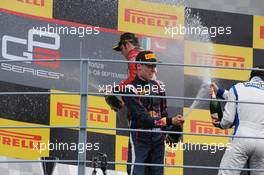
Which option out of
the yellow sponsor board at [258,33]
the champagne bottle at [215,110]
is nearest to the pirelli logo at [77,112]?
the champagne bottle at [215,110]

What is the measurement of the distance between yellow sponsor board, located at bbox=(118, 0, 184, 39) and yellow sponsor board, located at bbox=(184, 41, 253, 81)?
0.59ft

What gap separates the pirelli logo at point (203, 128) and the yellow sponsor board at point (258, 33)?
0.80m

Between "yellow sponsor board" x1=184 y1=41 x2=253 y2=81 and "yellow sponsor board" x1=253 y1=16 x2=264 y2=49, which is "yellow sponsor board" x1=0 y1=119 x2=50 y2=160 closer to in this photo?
"yellow sponsor board" x1=184 y1=41 x2=253 y2=81

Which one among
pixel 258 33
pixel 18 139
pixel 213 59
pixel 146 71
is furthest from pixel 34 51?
pixel 258 33

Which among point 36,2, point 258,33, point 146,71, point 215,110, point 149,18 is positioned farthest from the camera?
point 258,33

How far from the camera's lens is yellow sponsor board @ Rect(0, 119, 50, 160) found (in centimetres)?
940

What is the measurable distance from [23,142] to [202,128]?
5.12 feet

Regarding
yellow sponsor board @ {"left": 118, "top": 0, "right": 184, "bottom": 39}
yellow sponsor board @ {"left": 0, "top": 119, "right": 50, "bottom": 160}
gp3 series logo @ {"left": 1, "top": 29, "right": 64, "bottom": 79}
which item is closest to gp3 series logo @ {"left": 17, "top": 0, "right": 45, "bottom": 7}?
A: gp3 series logo @ {"left": 1, "top": 29, "right": 64, "bottom": 79}

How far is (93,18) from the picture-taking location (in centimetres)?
962

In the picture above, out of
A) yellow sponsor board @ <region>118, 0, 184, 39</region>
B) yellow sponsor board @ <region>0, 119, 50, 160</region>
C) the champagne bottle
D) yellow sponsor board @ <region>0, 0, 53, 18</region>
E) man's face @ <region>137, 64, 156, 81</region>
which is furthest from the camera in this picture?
yellow sponsor board @ <region>118, 0, 184, 39</region>

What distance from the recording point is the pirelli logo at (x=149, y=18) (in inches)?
380

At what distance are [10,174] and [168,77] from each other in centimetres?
161

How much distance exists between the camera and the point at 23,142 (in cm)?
945

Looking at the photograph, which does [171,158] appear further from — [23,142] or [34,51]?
[34,51]
